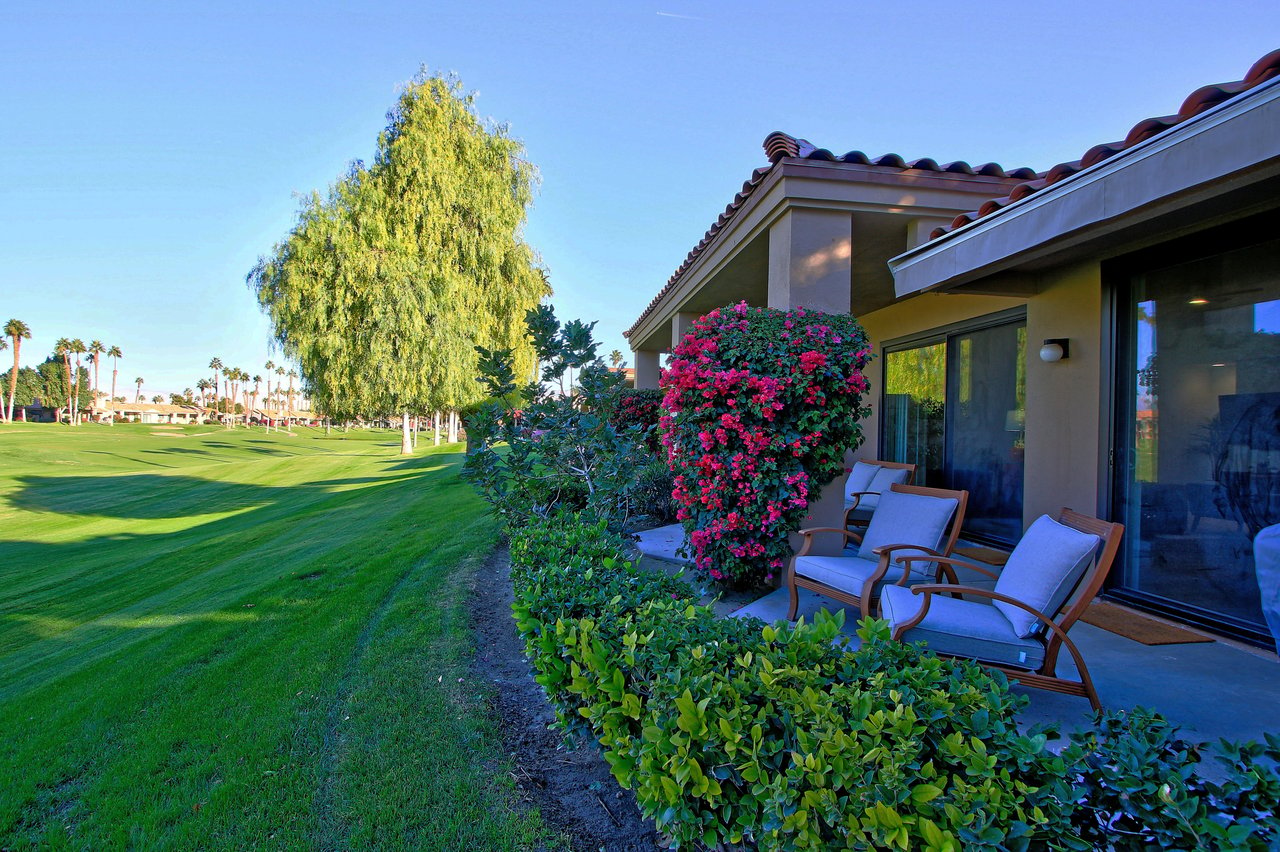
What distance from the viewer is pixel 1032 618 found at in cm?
281

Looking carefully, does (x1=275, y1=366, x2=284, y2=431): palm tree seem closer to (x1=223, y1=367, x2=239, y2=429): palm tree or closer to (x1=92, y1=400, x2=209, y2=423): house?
(x1=223, y1=367, x2=239, y2=429): palm tree

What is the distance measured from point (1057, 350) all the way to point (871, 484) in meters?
2.52

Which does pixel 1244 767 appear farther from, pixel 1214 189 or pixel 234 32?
pixel 234 32

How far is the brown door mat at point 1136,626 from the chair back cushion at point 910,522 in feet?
3.15

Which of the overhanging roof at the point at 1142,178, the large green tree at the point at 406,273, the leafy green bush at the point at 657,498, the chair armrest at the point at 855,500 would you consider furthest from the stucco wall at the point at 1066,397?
the large green tree at the point at 406,273

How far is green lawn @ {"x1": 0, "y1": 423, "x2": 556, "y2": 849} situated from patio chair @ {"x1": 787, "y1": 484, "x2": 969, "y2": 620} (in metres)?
2.08

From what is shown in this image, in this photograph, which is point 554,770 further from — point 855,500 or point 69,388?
point 69,388

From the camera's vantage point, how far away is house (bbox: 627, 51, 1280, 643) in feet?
9.78

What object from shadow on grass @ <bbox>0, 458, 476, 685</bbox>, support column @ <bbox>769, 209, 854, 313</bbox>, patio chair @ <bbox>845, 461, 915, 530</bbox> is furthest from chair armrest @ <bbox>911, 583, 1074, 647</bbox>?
shadow on grass @ <bbox>0, 458, 476, 685</bbox>

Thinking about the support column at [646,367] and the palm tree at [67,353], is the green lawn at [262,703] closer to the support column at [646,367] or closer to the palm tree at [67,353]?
the support column at [646,367]

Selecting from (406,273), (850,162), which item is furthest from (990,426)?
(406,273)

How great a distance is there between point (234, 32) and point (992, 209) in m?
13.5

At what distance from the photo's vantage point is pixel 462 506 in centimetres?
955

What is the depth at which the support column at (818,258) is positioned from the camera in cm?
491
